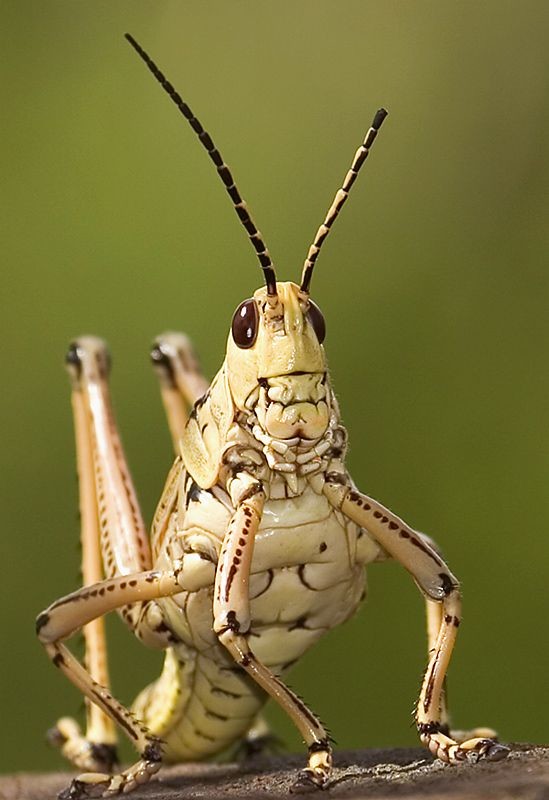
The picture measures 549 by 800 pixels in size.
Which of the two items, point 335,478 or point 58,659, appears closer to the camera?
point 335,478

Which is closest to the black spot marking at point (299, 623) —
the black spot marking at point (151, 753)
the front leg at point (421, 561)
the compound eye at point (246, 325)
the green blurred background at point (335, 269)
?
the front leg at point (421, 561)

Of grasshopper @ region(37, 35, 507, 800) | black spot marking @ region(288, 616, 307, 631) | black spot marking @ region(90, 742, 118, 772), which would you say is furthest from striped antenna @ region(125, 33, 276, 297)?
black spot marking @ region(90, 742, 118, 772)

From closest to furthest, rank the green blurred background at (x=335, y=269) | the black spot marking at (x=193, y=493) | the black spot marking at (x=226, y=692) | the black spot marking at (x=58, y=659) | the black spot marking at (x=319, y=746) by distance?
the black spot marking at (x=319, y=746)
the black spot marking at (x=193, y=493)
the black spot marking at (x=58, y=659)
the black spot marking at (x=226, y=692)
the green blurred background at (x=335, y=269)

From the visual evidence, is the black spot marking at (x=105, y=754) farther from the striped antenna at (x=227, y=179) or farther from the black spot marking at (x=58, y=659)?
the striped antenna at (x=227, y=179)

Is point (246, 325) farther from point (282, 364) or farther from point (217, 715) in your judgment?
point (217, 715)

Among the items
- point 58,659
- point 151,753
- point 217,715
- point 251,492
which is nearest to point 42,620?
point 58,659

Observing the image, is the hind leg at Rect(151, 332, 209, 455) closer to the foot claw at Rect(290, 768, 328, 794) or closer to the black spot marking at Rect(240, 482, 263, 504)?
the black spot marking at Rect(240, 482, 263, 504)

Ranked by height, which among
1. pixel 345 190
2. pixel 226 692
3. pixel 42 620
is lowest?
pixel 226 692
